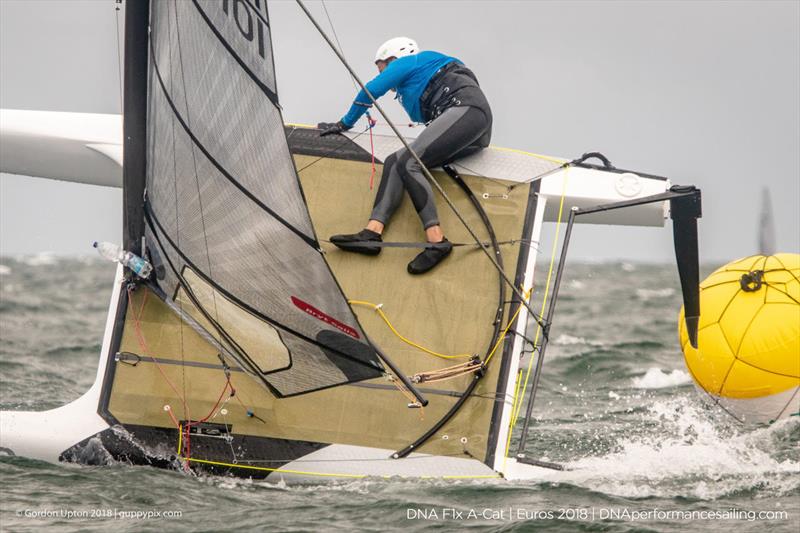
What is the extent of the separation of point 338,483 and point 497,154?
216 cm

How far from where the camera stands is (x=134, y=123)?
518cm

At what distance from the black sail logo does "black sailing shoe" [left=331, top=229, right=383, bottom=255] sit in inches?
57.0

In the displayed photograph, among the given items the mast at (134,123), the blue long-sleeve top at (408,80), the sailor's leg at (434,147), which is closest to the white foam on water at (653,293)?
the blue long-sleeve top at (408,80)

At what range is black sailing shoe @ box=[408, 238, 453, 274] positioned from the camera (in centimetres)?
600

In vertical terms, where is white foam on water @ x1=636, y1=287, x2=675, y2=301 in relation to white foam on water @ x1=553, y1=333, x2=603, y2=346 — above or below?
above

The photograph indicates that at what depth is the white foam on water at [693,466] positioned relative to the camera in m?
5.41

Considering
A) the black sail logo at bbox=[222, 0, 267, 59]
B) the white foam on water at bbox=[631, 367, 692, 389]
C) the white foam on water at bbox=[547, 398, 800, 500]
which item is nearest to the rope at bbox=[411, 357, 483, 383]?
the white foam on water at bbox=[547, 398, 800, 500]

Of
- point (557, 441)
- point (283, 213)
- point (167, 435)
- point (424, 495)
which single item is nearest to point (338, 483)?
point (424, 495)

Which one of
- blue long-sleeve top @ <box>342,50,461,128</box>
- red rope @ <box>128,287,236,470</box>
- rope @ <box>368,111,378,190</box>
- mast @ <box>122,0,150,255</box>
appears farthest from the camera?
rope @ <box>368,111,378,190</box>

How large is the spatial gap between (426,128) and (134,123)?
1.64 m

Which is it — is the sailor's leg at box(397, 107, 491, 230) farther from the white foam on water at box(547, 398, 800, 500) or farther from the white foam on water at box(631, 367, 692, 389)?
the white foam on water at box(631, 367, 692, 389)

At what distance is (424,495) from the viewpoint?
519cm

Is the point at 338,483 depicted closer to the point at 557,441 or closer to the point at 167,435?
the point at 167,435

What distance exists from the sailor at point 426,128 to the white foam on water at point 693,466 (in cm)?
142
